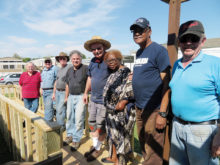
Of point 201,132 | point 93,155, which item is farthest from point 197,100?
point 93,155

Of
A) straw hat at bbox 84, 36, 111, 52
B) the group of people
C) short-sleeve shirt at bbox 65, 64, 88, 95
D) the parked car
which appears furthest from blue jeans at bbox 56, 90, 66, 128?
the parked car

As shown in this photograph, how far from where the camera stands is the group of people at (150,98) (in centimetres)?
134

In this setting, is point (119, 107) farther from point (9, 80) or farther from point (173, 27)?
point (9, 80)

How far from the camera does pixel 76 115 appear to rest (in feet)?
9.77

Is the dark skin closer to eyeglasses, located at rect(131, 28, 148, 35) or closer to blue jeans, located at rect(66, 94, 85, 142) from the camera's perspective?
eyeglasses, located at rect(131, 28, 148, 35)

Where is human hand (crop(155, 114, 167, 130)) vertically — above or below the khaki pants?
above

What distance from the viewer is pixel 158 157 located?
1.95 metres

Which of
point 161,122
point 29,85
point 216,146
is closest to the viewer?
point 216,146

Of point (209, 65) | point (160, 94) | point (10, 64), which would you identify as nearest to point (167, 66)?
point (160, 94)

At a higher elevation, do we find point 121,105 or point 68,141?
point 121,105

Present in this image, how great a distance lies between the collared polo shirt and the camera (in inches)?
51.4

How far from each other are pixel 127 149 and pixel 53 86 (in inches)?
110

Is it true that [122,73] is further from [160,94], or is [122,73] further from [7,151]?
[7,151]

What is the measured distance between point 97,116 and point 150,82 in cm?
123
